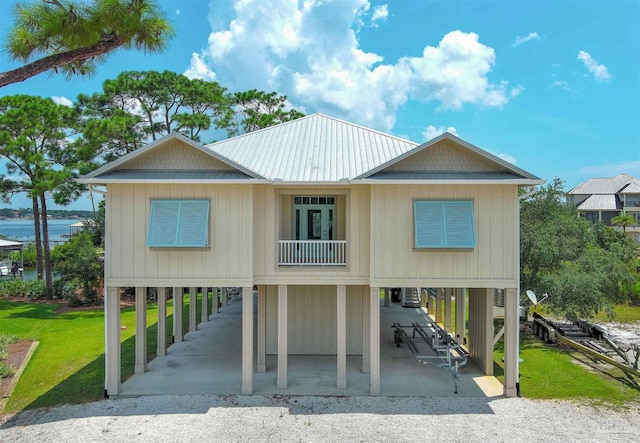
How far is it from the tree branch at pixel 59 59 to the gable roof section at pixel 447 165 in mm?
7382

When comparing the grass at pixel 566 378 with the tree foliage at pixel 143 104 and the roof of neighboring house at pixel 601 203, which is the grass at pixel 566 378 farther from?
the roof of neighboring house at pixel 601 203

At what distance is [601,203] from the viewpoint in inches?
2306

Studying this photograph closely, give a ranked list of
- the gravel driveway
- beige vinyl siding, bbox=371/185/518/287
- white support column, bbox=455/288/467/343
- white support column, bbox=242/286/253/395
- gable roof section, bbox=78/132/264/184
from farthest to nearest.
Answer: white support column, bbox=455/288/467/343 < white support column, bbox=242/286/253/395 < beige vinyl siding, bbox=371/185/518/287 < gable roof section, bbox=78/132/264/184 < the gravel driveway

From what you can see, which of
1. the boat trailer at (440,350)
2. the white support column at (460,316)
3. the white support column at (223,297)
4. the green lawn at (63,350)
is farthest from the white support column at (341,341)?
the white support column at (223,297)

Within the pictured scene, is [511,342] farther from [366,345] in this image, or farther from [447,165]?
[447,165]

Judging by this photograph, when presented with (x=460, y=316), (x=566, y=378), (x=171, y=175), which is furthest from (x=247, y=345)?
(x=566, y=378)

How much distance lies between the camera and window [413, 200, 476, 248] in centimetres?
1142

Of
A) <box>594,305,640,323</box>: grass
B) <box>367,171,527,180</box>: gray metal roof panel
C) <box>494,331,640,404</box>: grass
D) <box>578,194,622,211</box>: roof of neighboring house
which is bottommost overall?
<box>594,305,640,323</box>: grass

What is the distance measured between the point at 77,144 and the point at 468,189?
24.1m

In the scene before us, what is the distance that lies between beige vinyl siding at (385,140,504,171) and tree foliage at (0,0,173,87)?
24.9 ft

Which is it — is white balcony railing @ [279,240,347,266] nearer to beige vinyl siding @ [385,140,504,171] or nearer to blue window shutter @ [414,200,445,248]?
blue window shutter @ [414,200,445,248]

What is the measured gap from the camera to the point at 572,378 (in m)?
12.9

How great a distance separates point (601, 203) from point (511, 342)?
190 feet

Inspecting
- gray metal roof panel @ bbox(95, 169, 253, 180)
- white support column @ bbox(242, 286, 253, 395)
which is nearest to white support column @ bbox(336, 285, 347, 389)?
white support column @ bbox(242, 286, 253, 395)
